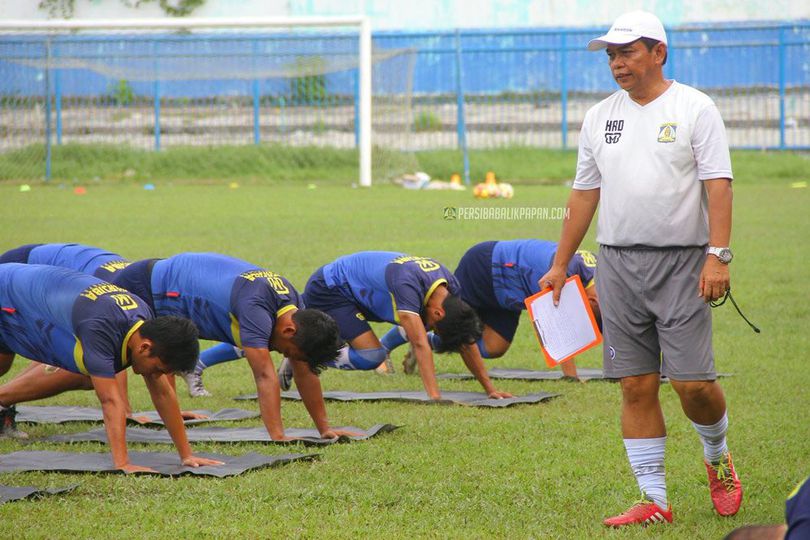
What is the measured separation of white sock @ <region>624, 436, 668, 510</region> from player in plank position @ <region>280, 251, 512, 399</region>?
263cm

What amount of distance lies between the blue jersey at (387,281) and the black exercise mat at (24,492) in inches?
120

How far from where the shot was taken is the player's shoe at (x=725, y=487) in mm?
5246

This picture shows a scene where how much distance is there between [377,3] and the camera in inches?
1478

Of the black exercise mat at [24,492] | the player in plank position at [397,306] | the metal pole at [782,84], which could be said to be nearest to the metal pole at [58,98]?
the metal pole at [782,84]

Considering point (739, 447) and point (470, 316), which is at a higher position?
point (470, 316)

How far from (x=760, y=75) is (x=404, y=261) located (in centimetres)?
2250

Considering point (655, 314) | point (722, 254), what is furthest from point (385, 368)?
point (722, 254)

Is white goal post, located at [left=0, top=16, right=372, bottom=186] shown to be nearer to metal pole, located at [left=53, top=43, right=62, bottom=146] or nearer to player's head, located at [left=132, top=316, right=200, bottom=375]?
metal pole, located at [left=53, top=43, right=62, bottom=146]

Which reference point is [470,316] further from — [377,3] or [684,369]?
[377,3]

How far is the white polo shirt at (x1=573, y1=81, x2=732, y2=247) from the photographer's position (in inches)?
192

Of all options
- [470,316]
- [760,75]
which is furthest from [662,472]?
[760,75]

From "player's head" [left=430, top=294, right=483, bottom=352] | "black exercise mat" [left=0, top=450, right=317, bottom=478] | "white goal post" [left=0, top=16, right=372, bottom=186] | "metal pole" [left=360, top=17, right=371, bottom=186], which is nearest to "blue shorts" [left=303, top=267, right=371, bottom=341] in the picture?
"player's head" [left=430, top=294, right=483, bottom=352]

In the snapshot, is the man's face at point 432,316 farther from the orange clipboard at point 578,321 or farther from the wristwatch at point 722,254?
the wristwatch at point 722,254

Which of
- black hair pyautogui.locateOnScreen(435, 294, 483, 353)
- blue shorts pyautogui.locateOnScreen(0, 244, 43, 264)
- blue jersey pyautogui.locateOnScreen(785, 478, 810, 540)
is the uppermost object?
blue shorts pyautogui.locateOnScreen(0, 244, 43, 264)
